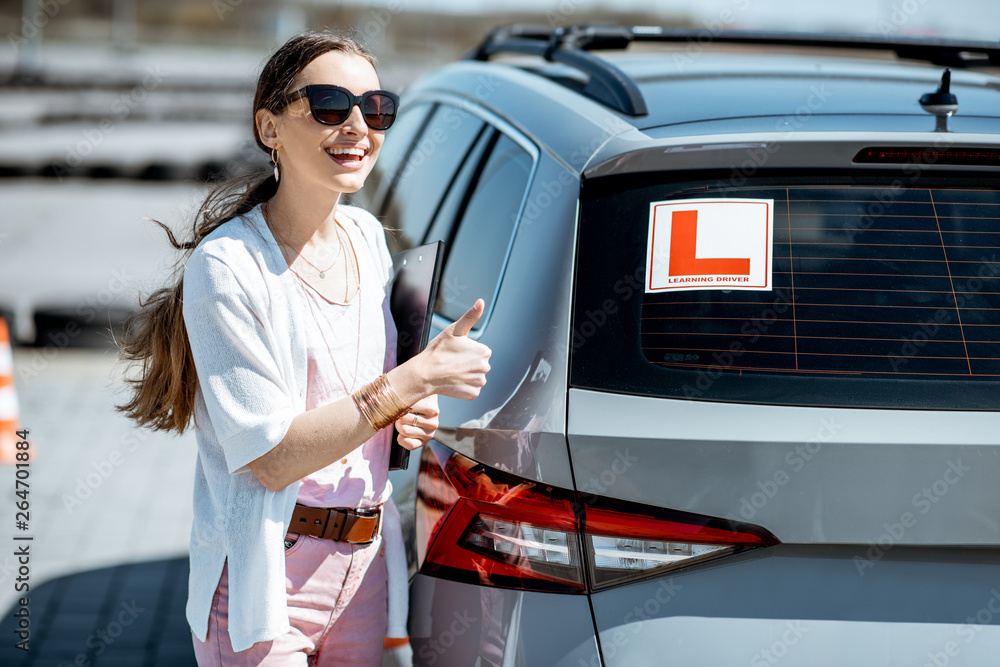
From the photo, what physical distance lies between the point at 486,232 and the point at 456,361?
2.38 feet

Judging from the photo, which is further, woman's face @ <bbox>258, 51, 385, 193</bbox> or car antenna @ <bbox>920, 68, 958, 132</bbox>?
car antenna @ <bbox>920, 68, 958, 132</bbox>

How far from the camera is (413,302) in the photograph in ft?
6.71

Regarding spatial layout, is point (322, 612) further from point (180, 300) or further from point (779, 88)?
point (779, 88)

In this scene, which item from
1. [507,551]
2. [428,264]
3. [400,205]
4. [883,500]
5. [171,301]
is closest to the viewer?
[883,500]

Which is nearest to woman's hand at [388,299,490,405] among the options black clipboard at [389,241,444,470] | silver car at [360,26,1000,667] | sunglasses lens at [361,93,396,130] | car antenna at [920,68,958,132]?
silver car at [360,26,1000,667]

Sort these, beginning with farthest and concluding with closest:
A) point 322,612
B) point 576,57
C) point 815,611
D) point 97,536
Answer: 1. point 97,536
2. point 576,57
3. point 322,612
4. point 815,611

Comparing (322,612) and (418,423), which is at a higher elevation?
(418,423)

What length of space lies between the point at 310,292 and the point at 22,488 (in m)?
3.62

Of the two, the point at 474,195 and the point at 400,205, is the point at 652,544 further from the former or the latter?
the point at 400,205

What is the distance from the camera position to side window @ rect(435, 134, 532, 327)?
2.23m

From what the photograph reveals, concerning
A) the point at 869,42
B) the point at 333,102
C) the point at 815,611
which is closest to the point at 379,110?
the point at 333,102

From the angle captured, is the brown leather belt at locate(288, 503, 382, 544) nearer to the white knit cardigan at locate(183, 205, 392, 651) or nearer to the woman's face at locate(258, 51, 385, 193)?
the white knit cardigan at locate(183, 205, 392, 651)

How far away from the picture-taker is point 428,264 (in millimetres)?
2014

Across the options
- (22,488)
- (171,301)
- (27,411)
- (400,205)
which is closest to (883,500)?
(171,301)
